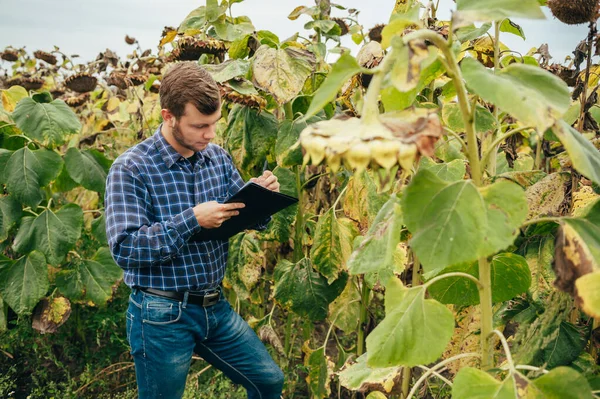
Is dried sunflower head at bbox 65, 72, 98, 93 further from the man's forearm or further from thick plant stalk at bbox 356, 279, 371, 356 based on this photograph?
thick plant stalk at bbox 356, 279, 371, 356

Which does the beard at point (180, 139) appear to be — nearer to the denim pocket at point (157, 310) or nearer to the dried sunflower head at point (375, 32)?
the denim pocket at point (157, 310)

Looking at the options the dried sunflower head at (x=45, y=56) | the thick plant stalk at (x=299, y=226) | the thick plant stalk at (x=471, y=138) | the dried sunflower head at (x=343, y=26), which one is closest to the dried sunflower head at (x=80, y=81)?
the dried sunflower head at (x=45, y=56)

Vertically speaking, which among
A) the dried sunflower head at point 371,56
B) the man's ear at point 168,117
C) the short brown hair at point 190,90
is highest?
the dried sunflower head at point 371,56

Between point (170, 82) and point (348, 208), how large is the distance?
734mm

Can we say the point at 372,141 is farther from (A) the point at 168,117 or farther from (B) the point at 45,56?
(B) the point at 45,56

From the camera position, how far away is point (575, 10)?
1458 millimetres

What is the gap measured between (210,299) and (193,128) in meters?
0.58

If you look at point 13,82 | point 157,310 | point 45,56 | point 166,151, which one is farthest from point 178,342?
point 13,82

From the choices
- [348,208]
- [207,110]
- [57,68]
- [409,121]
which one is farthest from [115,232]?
[57,68]

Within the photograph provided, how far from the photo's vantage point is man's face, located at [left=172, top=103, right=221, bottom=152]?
190 cm

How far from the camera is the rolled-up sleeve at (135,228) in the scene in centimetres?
180

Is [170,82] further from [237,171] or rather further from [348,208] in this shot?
[348,208]

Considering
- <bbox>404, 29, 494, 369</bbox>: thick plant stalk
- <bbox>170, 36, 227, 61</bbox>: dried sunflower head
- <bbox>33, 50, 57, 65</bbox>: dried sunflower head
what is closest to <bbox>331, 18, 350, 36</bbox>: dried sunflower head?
<bbox>170, 36, 227, 61</bbox>: dried sunflower head

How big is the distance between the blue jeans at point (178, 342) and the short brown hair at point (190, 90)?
0.62 meters
